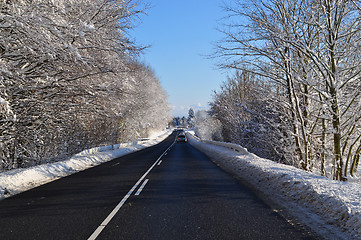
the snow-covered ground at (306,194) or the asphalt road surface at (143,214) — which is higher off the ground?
the snow-covered ground at (306,194)

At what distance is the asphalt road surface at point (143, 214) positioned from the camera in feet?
13.4

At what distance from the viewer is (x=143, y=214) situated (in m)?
5.09

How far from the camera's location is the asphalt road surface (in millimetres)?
4086

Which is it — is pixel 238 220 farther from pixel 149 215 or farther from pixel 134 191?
pixel 134 191

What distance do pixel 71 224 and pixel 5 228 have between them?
1064 mm

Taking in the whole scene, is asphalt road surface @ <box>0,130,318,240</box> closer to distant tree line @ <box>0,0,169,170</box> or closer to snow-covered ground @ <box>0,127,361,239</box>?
snow-covered ground @ <box>0,127,361,239</box>

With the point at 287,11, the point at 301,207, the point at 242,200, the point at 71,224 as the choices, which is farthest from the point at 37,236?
the point at 287,11

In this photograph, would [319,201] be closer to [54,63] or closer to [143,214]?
[143,214]

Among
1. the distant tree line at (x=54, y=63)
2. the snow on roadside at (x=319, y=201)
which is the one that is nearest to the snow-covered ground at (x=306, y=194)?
the snow on roadside at (x=319, y=201)

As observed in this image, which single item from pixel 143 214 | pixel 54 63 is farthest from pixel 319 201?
pixel 54 63

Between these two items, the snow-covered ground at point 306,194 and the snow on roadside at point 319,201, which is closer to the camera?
the snow on roadside at point 319,201

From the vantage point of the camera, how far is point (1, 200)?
6309 mm

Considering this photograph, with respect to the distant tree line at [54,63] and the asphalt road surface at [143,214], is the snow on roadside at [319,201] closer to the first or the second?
the asphalt road surface at [143,214]

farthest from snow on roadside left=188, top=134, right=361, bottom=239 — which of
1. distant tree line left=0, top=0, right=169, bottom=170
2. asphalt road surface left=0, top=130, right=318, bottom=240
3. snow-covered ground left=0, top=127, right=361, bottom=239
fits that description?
distant tree line left=0, top=0, right=169, bottom=170
